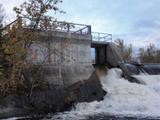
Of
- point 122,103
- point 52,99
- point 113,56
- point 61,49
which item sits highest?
point 61,49

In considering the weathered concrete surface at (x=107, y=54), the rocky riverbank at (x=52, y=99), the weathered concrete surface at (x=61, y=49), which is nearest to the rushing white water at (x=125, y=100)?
the rocky riverbank at (x=52, y=99)

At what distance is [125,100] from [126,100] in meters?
0.07

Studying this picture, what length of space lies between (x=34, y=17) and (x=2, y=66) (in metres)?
3.50

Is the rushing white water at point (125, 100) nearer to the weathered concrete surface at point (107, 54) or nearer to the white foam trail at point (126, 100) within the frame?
the white foam trail at point (126, 100)

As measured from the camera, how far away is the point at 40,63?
18938 mm

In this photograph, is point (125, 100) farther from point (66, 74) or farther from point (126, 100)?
point (66, 74)

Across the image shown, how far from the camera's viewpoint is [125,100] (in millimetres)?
19438

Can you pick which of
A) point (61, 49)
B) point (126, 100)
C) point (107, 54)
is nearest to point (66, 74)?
point (61, 49)

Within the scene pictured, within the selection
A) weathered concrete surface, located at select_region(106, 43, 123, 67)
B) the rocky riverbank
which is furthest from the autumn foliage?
weathered concrete surface, located at select_region(106, 43, 123, 67)

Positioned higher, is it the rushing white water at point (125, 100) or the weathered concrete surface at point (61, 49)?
the weathered concrete surface at point (61, 49)

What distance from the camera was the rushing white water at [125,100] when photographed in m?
17.3

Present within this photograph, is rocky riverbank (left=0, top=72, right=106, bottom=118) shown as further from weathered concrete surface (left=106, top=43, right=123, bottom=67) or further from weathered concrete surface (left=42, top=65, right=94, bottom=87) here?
weathered concrete surface (left=106, top=43, right=123, bottom=67)

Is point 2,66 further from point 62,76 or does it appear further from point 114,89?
point 114,89

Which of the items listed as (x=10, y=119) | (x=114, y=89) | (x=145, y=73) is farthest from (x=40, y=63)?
(x=145, y=73)
